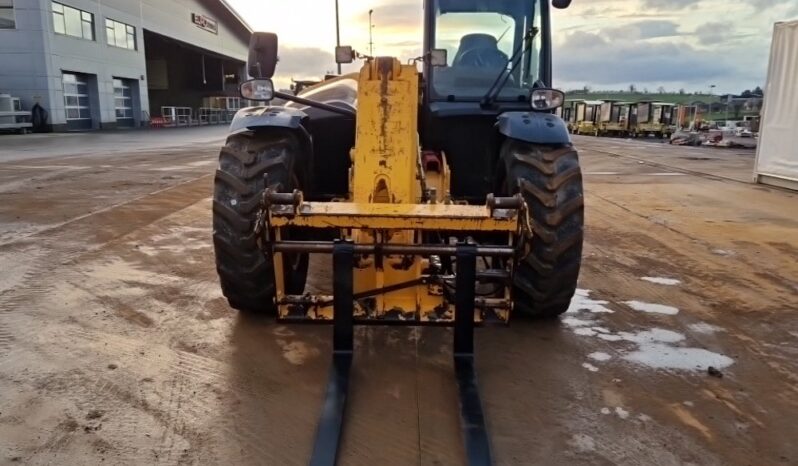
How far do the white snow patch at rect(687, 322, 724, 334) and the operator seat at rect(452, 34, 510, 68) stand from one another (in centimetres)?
250

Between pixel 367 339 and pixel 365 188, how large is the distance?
3.62 feet

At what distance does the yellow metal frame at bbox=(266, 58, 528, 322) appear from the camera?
333 cm

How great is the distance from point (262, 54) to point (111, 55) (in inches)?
1445

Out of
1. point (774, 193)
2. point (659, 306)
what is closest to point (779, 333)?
point (659, 306)

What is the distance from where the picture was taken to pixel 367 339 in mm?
4203

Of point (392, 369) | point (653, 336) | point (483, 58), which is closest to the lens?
point (392, 369)

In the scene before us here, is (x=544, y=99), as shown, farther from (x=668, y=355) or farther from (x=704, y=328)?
(x=704, y=328)

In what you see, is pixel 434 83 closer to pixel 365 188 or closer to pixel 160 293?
pixel 365 188

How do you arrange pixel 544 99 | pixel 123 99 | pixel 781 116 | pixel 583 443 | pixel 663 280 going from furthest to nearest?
pixel 123 99 < pixel 781 116 < pixel 663 280 < pixel 544 99 < pixel 583 443

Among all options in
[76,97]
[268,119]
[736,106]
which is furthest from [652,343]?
[736,106]

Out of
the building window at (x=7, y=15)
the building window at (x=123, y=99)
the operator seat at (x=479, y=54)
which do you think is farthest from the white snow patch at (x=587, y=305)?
the building window at (x=123, y=99)

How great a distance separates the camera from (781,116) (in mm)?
12945

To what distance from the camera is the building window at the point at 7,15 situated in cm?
2892

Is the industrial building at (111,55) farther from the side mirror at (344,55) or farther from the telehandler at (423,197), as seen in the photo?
the side mirror at (344,55)
